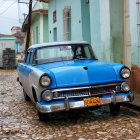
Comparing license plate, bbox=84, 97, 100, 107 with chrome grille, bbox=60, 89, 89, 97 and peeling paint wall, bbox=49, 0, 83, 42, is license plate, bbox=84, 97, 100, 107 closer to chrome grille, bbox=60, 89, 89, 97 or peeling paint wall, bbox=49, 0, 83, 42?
Answer: chrome grille, bbox=60, 89, 89, 97

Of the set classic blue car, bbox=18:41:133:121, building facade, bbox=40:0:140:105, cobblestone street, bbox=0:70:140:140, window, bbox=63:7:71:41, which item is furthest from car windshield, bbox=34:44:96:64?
window, bbox=63:7:71:41

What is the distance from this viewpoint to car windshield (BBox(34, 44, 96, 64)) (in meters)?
5.33

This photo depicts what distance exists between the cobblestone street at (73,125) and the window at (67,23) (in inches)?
294

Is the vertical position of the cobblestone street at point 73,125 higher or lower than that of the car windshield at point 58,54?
lower

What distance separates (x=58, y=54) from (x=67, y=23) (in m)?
7.81

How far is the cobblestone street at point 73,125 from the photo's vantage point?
12.7 ft

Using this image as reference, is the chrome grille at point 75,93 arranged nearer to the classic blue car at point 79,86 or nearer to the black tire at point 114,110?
the classic blue car at point 79,86

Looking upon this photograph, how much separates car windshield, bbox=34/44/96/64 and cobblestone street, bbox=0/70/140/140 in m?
1.12

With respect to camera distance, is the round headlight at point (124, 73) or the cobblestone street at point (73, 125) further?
the round headlight at point (124, 73)

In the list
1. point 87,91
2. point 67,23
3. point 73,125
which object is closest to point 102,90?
point 87,91

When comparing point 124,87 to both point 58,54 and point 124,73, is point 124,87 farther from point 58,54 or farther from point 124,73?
point 58,54

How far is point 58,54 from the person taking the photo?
536 cm

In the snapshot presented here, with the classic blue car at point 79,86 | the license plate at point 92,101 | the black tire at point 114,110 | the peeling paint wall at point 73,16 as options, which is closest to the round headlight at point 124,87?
the classic blue car at point 79,86

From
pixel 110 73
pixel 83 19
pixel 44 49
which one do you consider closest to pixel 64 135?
pixel 110 73
